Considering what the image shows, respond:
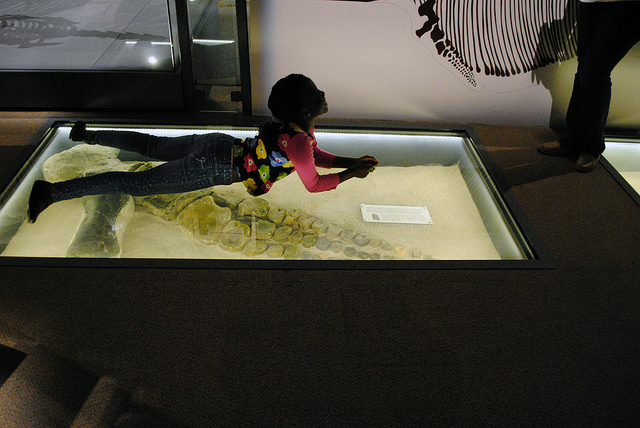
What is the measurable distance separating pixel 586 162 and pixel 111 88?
2658mm

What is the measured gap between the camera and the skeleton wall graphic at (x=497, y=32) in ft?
8.50

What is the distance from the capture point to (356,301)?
69.6 inches

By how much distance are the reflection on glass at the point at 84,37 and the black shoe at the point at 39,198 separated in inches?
40.5

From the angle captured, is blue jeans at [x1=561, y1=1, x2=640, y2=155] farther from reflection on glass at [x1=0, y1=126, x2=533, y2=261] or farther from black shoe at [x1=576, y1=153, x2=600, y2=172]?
reflection on glass at [x1=0, y1=126, x2=533, y2=261]

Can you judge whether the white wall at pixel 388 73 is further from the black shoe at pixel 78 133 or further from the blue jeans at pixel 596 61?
the black shoe at pixel 78 133

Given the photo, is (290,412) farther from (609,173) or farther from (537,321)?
(609,173)

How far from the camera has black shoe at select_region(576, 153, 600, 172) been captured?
2.61 m

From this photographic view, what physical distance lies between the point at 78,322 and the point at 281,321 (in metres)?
0.67

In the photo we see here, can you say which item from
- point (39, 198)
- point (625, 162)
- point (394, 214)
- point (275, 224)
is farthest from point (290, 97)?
point (625, 162)

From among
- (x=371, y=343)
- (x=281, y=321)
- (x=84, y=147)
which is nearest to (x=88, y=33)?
(x=84, y=147)

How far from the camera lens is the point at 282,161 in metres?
1.89

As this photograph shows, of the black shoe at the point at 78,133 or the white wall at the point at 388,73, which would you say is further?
the white wall at the point at 388,73

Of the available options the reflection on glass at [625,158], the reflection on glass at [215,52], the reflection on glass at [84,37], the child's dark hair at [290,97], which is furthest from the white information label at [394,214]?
the reflection on glass at [84,37]

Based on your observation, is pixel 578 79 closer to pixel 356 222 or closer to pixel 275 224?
pixel 356 222
